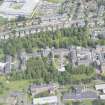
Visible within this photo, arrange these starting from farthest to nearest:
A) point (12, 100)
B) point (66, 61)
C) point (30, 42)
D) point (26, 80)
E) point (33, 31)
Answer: point (33, 31), point (30, 42), point (66, 61), point (26, 80), point (12, 100)

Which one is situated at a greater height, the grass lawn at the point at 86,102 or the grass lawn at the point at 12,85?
the grass lawn at the point at 12,85

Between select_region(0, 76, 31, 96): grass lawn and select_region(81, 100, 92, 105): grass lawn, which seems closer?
select_region(81, 100, 92, 105): grass lawn

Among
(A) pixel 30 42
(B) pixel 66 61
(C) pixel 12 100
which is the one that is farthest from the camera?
(A) pixel 30 42

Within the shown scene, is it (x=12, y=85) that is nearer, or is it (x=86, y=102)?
(x=86, y=102)

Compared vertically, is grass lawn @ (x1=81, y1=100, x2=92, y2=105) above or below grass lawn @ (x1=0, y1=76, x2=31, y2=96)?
below

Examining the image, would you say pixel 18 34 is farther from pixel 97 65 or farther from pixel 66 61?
pixel 97 65

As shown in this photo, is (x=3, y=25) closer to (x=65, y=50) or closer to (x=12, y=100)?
(x=65, y=50)

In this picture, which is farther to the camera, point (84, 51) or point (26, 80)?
point (84, 51)

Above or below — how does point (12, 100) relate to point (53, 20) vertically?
below

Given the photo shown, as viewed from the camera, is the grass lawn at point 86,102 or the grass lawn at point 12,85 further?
the grass lawn at point 12,85

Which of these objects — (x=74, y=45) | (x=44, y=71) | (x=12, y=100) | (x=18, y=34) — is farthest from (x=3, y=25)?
(x=12, y=100)

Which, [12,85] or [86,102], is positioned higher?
[12,85]
